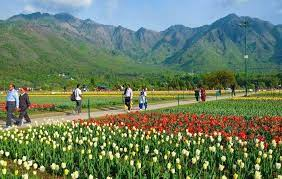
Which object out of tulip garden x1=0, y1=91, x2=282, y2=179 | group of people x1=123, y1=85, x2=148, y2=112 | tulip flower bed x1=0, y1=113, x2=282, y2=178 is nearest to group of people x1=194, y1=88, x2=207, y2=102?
group of people x1=123, y1=85, x2=148, y2=112

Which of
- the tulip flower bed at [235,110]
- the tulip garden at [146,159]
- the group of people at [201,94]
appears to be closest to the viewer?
the tulip garden at [146,159]

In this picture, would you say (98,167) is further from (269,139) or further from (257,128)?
(257,128)

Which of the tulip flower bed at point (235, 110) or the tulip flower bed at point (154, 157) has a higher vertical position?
the tulip flower bed at point (235, 110)

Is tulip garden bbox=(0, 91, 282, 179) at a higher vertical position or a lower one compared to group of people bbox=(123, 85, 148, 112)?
lower

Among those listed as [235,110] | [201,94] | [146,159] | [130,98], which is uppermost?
[130,98]

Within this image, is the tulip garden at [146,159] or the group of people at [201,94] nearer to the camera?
the tulip garden at [146,159]

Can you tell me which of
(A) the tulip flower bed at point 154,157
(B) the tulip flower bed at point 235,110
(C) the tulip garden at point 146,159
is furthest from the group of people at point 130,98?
(C) the tulip garden at point 146,159

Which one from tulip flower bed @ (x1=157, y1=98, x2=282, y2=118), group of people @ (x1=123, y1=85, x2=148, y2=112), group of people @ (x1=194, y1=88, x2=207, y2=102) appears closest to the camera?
tulip flower bed @ (x1=157, y1=98, x2=282, y2=118)

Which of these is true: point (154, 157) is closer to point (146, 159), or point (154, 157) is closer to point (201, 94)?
point (146, 159)

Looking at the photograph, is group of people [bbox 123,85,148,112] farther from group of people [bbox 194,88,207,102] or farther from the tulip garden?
the tulip garden

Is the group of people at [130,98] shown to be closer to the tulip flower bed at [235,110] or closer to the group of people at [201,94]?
the tulip flower bed at [235,110]

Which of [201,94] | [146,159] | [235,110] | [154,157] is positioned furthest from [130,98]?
[154,157]

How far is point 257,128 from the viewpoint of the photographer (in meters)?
18.5

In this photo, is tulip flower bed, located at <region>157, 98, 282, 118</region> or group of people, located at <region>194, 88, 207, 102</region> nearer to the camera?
tulip flower bed, located at <region>157, 98, 282, 118</region>
